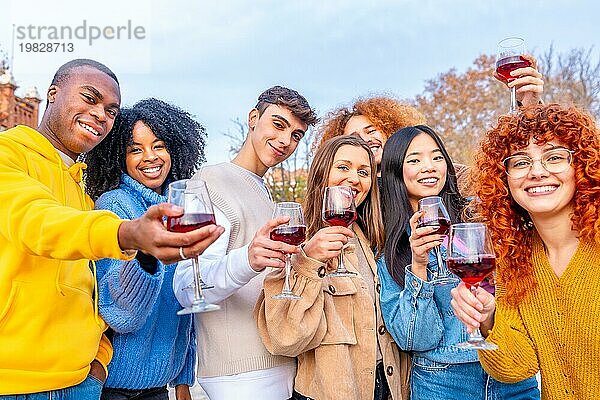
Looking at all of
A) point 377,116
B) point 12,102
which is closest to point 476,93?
point 12,102

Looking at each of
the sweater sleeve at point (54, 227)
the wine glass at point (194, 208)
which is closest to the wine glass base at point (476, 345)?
the wine glass at point (194, 208)

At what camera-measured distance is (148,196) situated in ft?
12.0

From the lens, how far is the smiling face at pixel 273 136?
380 cm

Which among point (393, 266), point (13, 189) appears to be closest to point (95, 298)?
point (13, 189)

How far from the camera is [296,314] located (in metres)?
3.03

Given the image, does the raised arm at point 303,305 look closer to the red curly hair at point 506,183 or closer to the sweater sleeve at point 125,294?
the sweater sleeve at point 125,294

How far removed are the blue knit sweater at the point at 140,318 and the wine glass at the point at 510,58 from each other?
2.30m

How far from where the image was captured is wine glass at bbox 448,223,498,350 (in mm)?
2484

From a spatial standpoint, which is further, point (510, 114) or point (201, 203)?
point (510, 114)

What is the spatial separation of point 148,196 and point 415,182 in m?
1.63

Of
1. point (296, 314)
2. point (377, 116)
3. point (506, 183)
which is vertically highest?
point (377, 116)

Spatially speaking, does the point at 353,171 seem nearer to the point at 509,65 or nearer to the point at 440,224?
the point at 440,224

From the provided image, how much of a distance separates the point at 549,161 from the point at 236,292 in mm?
1747

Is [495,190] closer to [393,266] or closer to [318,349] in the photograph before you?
[393,266]
